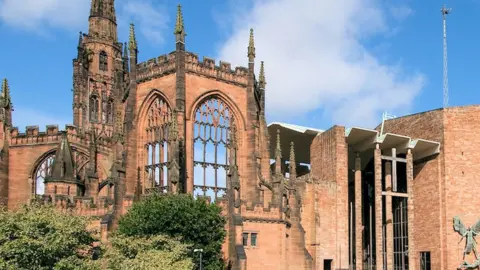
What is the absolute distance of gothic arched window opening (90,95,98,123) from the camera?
72125 mm

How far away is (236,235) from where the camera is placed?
43219mm

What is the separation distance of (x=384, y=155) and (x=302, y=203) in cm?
1145

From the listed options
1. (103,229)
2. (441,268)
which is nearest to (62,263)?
(103,229)

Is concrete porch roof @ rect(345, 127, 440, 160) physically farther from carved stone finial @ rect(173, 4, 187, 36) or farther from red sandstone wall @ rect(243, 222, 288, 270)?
carved stone finial @ rect(173, 4, 187, 36)

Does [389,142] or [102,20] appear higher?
[102,20]

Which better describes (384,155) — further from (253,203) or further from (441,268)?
(253,203)

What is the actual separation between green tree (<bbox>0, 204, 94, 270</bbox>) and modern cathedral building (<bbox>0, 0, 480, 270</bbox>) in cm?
689

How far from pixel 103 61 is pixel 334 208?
34.9m

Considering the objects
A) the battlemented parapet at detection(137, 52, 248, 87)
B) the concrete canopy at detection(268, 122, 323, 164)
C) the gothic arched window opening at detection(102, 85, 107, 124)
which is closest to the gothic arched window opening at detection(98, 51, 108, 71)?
the gothic arched window opening at detection(102, 85, 107, 124)

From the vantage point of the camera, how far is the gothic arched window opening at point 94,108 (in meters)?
72.1

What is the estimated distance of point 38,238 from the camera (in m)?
34.0

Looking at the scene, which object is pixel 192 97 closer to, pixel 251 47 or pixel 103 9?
pixel 251 47

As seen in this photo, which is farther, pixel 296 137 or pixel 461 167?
pixel 296 137

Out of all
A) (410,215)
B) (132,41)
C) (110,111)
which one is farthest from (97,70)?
(410,215)
